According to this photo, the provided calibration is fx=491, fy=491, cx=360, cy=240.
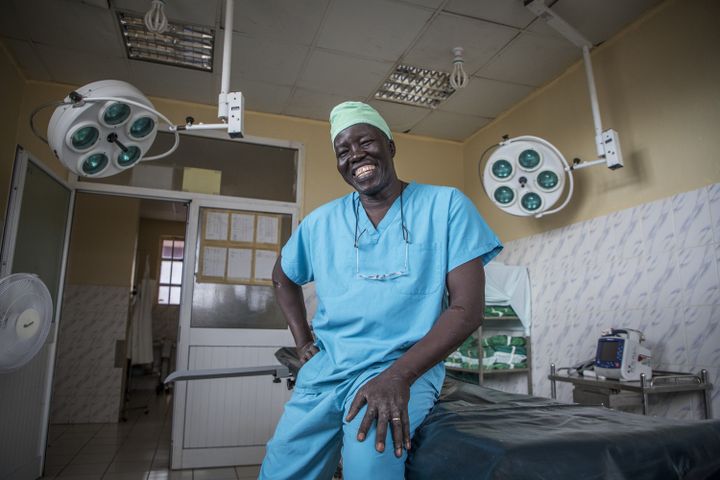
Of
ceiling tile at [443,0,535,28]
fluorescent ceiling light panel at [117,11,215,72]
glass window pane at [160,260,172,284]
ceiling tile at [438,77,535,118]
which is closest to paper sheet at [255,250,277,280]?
fluorescent ceiling light panel at [117,11,215,72]

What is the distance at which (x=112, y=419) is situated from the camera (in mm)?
4977

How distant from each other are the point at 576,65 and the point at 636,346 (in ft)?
6.52

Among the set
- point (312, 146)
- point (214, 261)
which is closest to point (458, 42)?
point (312, 146)

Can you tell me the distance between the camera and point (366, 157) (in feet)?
4.25

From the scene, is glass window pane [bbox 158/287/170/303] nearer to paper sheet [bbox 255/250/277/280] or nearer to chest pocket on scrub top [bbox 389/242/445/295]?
paper sheet [bbox 255/250/277/280]

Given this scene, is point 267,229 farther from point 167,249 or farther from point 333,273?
point 167,249

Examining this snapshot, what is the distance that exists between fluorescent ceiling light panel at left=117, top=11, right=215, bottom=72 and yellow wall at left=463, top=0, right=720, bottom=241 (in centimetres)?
250

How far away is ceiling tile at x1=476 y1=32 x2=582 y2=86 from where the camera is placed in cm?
→ 318

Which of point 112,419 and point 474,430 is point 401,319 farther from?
point 112,419

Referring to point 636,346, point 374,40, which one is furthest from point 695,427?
point 374,40

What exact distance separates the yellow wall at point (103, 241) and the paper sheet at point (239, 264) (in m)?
2.15

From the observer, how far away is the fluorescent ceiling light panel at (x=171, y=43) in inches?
122

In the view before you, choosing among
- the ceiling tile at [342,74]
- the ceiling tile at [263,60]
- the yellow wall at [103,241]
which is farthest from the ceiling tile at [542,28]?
the yellow wall at [103,241]

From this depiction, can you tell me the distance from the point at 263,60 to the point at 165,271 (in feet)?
21.0
